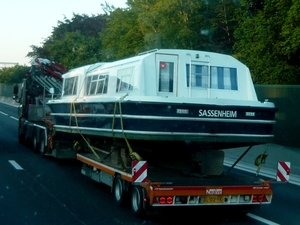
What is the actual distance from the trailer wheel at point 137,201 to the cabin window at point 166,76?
77.6 inches

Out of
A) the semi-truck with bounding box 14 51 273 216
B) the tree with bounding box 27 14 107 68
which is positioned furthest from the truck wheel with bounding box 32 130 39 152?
the tree with bounding box 27 14 107 68

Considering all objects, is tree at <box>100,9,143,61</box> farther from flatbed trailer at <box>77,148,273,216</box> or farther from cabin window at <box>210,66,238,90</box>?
flatbed trailer at <box>77,148,273,216</box>

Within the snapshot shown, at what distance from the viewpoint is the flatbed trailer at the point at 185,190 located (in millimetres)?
10133

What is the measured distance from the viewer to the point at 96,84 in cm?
1375

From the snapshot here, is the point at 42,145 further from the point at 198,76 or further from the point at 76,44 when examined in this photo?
the point at 76,44

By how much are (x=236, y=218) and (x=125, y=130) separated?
2659mm

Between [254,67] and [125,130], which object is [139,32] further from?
[125,130]

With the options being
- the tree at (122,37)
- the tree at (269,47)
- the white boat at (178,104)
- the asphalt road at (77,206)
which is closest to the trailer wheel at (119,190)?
the asphalt road at (77,206)

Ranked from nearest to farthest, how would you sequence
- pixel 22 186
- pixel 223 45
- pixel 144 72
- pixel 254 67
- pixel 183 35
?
pixel 144 72 → pixel 22 186 → pixel 254 67 → pixel 183 35 → pixel 223 45

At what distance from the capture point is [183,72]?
457 inches

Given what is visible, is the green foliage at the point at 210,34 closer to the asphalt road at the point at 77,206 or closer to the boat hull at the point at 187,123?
the asphalt road at the point at 77,206

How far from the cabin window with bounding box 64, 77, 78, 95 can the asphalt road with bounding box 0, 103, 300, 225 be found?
225 cm

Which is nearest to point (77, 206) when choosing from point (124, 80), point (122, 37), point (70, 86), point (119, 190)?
point (119, 190)

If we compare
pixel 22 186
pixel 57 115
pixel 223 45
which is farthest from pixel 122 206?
pixel 223 45
